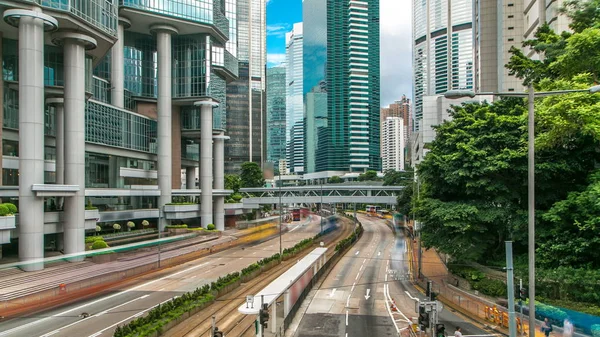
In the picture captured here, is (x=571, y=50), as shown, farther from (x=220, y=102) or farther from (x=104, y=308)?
(x=220, y=102)

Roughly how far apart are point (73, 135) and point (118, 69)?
31.6 m

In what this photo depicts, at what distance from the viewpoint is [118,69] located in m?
80.6

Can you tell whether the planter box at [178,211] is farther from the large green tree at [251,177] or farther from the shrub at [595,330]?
the shrub at [595,330]

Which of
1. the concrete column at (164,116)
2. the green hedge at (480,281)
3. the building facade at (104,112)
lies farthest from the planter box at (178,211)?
the green hedge at (480,281)

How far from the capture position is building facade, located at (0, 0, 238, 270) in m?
45.7

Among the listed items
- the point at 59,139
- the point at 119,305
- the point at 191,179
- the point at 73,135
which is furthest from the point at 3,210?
the point at 191,179

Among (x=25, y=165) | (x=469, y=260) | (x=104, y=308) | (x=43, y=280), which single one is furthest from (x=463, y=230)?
(x=25, y=165)

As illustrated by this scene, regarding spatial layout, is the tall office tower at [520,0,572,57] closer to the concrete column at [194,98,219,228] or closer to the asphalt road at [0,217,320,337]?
the asphalt road at [0,217,320,337]

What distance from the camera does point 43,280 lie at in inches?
1618

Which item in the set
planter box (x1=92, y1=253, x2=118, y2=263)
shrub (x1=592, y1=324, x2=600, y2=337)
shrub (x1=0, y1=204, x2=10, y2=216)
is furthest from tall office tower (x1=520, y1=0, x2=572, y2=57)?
shrub (x1=0, y1=204, x2=10, y2=216)

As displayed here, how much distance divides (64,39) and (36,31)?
7252 mm

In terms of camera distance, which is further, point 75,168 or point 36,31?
point 75,168

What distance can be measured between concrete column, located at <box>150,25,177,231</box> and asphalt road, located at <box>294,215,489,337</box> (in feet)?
118

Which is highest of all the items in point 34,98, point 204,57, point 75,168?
point 204,57
